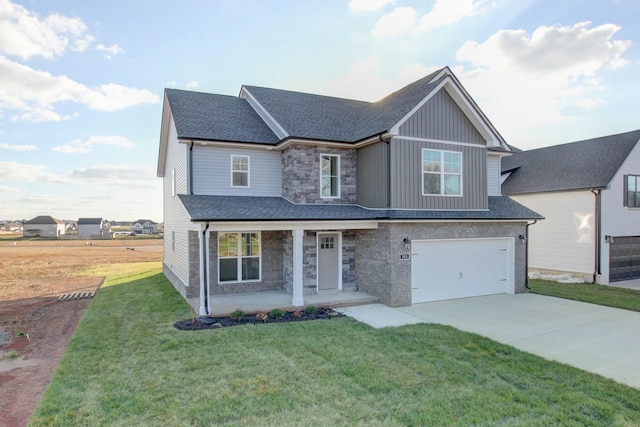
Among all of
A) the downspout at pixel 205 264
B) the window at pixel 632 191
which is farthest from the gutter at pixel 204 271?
the window at pixel 632 191

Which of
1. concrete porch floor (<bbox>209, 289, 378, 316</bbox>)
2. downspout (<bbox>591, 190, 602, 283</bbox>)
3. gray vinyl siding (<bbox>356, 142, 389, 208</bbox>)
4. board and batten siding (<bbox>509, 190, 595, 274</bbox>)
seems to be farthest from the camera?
board and batten siding (<bbox>509, 190, 595, 274</bbox>)

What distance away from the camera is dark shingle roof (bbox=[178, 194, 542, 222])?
33.7ft

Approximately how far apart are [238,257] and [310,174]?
3928mm

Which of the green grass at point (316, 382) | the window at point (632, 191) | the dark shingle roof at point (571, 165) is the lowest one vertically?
the green grass at point (316, 382)

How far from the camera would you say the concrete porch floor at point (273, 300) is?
10523 millimetres

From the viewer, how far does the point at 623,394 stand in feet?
17.7

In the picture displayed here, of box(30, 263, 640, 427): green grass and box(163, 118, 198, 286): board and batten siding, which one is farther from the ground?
box(163, 118, 198, 286): board and batten siding

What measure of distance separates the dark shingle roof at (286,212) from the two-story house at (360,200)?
0.06 metres

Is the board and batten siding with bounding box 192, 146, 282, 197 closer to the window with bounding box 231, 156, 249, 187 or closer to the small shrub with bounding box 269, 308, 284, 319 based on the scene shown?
the window with bounding box 231, 156, 249, 187

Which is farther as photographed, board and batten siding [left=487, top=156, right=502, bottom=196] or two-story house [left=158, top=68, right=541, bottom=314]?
board and batten siding [left=487, top=156, right=502, bottom=196]

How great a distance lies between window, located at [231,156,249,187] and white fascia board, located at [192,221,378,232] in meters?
2.55

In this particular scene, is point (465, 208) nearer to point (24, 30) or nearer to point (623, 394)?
point (623, 394)

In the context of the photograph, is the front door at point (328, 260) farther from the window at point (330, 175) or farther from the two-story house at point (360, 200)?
the window at point (330, 175)

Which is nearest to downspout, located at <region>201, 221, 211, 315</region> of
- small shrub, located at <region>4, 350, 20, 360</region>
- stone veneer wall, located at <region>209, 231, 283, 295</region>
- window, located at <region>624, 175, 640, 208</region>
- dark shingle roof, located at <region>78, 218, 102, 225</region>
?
stone veneer wall, located at <region>209, 231, 283, 295</region>
